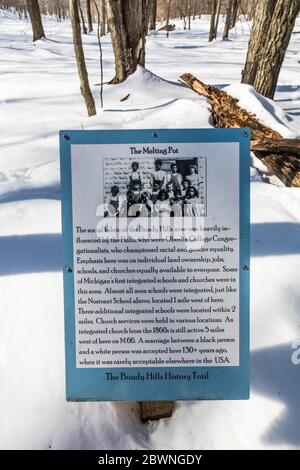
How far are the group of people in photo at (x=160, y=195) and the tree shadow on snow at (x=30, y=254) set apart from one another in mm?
895

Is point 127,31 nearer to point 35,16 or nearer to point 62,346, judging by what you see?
point 62,346

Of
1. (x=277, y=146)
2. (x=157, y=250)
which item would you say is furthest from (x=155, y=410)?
(x=277, y=146)

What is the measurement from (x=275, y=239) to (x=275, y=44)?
10.4 ft

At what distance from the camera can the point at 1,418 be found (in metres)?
1.76

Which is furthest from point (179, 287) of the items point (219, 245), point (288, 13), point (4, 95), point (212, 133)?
point (4, 95)

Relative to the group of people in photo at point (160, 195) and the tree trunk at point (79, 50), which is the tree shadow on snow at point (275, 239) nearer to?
the group of people in photo at point (160, 195)

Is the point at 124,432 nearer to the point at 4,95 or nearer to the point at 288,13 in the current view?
the point at 288,13

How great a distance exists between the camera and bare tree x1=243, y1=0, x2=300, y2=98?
4.91 meters

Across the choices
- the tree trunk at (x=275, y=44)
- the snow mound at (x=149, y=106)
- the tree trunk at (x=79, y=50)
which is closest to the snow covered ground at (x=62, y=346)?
the snow mound at (x=149, y=106)

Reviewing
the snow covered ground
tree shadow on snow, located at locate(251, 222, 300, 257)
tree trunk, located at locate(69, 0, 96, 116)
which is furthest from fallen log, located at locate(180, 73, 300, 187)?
tree trunk, located at locate(69, 0, 96, 116)

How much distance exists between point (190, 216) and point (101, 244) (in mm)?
301

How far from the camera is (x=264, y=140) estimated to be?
4039 millimetres

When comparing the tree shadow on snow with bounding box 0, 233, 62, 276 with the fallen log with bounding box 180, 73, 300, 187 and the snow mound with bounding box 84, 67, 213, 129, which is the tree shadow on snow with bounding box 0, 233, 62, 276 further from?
the snow mound with bounding box 84, 67, 213, 129

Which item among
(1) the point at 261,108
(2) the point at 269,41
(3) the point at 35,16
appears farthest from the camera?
(3) the point at 35,16
